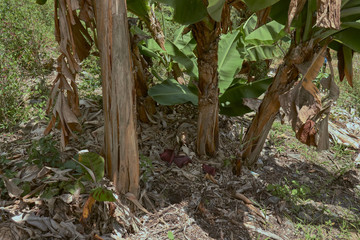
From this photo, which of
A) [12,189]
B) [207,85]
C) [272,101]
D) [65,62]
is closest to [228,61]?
[207,85]

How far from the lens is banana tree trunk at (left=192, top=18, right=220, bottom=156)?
2.15 m

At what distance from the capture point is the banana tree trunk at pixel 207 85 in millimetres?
2154

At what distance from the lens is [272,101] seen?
7.50 feet

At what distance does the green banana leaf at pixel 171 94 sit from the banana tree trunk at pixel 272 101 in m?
0.57

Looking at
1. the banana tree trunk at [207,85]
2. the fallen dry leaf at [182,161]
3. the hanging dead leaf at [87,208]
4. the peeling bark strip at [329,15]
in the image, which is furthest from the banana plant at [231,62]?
the hanging dead leaf at [87,208]

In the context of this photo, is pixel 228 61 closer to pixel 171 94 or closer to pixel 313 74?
pixel 171 94

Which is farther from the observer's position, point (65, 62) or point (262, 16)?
point (262, 16)

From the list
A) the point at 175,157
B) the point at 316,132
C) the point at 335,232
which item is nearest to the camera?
the point at 316,132

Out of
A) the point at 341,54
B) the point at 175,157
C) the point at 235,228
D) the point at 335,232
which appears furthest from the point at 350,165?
the point at 175,157

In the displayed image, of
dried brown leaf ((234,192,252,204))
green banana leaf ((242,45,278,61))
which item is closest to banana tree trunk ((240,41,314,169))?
dried brown leaf ((234,192,252,204))

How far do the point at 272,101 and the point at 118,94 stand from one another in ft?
3.87

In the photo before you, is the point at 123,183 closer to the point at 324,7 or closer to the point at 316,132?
the point at 316,132

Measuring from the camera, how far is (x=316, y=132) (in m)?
2.04

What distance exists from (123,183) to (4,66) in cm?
168
